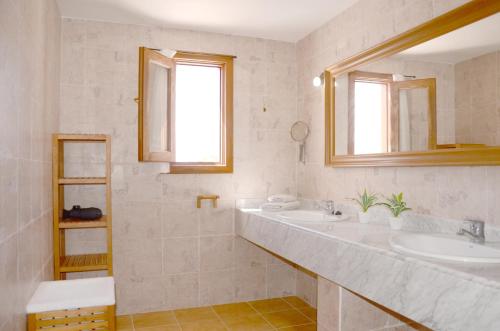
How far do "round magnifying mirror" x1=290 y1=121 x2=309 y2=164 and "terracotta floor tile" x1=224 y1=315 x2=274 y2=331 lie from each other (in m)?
1.44

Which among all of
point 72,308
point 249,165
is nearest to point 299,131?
point 249,165

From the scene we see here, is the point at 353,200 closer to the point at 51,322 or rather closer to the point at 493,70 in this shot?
the point at 493,70

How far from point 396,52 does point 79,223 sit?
7.88 ft

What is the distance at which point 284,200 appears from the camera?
336cm

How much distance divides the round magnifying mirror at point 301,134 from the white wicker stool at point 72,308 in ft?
6.79

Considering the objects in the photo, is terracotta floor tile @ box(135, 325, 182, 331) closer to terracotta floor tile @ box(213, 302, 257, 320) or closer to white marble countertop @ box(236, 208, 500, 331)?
terracotta floor tile @ box(213, 302, 257, 320)

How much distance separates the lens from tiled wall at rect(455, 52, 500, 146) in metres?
1.86

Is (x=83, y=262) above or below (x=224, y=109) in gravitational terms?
below

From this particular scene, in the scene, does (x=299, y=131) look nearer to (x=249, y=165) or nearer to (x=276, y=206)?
(x=249, y=165)

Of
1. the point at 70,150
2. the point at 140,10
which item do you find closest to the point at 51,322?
the point at 70,150

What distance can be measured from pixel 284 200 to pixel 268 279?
843 millimetres

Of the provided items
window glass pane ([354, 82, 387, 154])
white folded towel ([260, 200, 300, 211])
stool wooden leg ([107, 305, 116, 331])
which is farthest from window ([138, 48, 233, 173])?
stool wooden leg ([107, 305, 116, 331])

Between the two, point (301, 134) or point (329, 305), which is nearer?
point (329, 305)

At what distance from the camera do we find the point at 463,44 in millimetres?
2016
